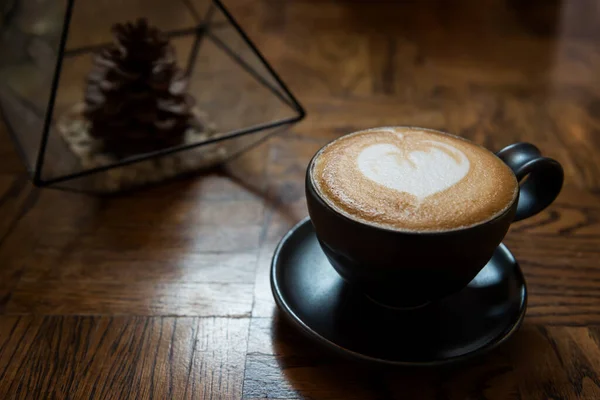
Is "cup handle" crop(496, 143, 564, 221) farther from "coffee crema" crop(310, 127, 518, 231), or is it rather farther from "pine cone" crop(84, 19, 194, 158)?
"pine cone" crop(84, 19, 194, 158)

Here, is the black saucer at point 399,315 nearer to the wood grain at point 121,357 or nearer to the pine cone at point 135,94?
the wood grain at point 121,357

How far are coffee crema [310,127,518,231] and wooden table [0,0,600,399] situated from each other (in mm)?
103

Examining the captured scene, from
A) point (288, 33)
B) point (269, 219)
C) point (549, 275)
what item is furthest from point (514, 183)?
point (288, 33)

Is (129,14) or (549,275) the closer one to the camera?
(549,275)

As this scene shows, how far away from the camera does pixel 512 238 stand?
55cm

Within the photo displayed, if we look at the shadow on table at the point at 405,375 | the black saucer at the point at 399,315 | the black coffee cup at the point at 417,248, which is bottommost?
the shadow on table at the point at 405,375

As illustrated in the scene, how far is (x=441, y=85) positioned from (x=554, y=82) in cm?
16

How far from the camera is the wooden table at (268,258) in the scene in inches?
16.0

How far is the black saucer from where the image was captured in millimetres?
390

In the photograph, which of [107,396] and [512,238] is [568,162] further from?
[107,396]

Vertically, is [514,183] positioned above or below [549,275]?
above

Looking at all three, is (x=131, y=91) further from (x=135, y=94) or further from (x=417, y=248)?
(x=417, y=248)

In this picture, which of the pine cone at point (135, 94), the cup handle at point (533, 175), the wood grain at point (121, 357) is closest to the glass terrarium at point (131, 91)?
the pine cone at point (135, 94)

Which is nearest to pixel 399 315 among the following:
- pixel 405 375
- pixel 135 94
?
pixel 405 375
